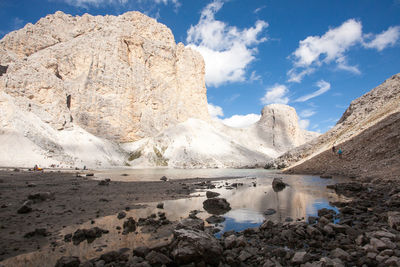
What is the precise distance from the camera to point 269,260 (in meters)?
4.66

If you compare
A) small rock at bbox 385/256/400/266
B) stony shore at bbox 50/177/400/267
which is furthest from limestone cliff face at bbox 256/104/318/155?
small rock at bbox 385/256/400/266

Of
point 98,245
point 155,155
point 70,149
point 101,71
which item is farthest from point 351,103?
point 101,71

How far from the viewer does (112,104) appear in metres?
Result: 92.5

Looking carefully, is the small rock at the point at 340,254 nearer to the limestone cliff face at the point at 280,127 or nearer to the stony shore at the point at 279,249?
the stony shore at the point at 279,249

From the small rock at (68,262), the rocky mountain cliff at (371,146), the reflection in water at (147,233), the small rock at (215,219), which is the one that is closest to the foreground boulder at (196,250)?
the reflection in water at (147,233)

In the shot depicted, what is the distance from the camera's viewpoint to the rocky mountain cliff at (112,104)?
62438mm

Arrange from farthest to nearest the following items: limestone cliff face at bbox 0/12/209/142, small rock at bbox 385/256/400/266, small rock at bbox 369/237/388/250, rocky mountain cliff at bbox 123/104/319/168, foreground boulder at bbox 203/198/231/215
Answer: rocky mountain cliff at bbox 123/104/319/168 → limestone cliff face at bbox 0/12/209/142 → foreground boulder at bbox 203/198/231/215 → small rock at bbox 369/237/388/250 → small rock at bbox 385/256/400/266

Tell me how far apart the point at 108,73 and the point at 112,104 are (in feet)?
46.9

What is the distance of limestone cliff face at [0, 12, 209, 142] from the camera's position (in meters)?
77.4

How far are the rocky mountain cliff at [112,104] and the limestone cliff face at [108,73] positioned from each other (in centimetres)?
40

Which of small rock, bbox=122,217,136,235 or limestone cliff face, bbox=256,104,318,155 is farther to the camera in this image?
limestone cliff face, bbox=256,104,318,155

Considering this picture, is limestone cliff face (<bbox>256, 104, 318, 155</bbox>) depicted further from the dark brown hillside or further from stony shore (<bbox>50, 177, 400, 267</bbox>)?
stony shore (<bbox>50, 177, 400, 267</bbox>)

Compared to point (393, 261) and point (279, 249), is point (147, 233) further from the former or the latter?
point (393, 261)

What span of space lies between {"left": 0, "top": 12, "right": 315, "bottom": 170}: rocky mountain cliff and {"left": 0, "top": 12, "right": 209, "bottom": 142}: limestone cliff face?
40cm
